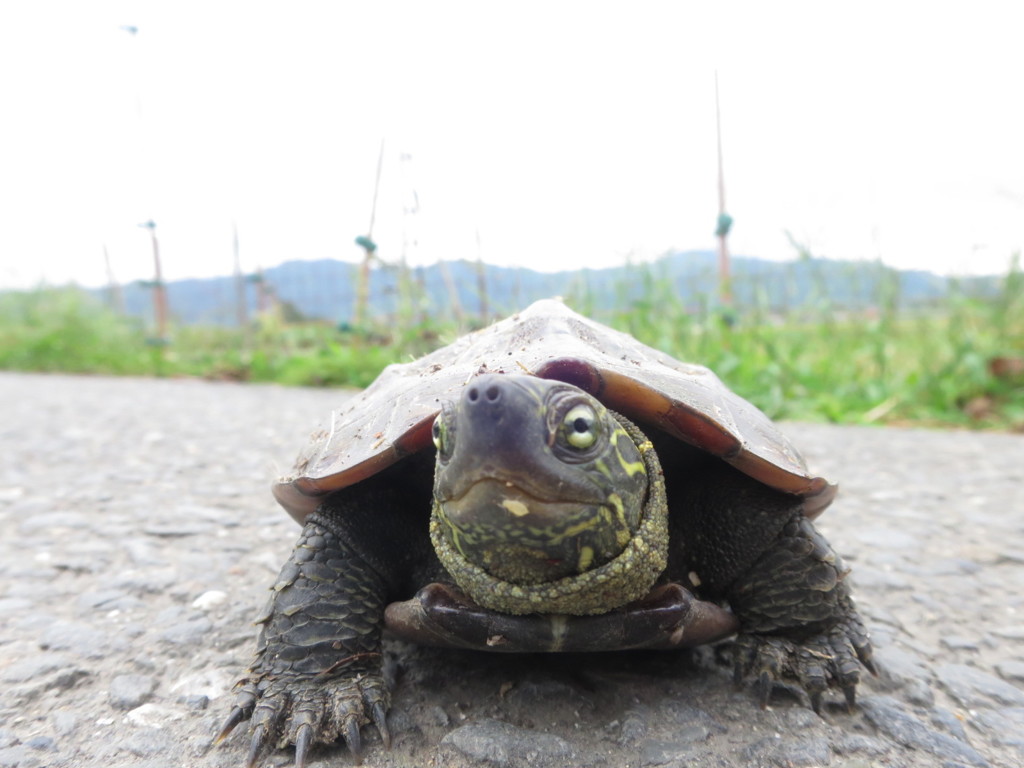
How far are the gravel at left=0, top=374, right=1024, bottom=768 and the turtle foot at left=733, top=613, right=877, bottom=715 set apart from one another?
0.12ft

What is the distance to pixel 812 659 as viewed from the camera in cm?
148

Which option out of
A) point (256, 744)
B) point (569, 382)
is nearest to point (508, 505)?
point (569, 382)

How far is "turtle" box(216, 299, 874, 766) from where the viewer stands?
3.91ft

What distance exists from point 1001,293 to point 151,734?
6.58m

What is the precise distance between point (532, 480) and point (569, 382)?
0.36 meters

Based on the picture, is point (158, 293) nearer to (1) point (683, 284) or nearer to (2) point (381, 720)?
(1) point (683, 284)

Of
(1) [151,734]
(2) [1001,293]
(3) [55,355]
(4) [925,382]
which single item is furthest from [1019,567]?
(3) [55,355]

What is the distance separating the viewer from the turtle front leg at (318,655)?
4.28ft

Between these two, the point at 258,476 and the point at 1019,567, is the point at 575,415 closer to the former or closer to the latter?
the point at 1019,567

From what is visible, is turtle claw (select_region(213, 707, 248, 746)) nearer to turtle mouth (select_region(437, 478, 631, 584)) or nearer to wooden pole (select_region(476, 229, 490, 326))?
turtle mouth (select_region(437, 478, 631, 584))

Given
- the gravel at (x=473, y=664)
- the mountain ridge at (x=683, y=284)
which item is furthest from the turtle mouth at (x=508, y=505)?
the mountain ridge at (x=683, y=284)

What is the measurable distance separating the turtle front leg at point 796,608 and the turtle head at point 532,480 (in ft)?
1.59

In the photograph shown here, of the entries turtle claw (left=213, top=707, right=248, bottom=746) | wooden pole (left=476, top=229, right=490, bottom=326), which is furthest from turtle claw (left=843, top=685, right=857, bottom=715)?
wooden pole (left=476, top=229, right=490, bottom=326)

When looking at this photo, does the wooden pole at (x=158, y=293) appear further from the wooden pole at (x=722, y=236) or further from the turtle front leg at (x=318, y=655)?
the turtle front leg at (x=318, y=655)
